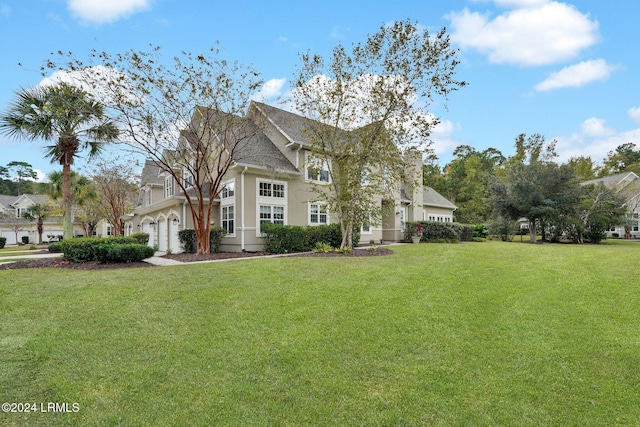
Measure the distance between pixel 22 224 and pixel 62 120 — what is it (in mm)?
35085

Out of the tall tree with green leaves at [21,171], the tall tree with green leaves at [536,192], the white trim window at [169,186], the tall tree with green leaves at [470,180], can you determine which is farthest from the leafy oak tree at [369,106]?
the tall tree with green leaves at [21,171]

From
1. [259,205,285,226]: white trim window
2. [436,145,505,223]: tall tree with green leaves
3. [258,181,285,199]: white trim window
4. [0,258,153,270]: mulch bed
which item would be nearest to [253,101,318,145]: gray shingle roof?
[258,181,285,199]: white trim window

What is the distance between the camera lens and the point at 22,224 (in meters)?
37.8

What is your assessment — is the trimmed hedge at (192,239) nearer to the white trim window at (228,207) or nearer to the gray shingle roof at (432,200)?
the white trim window at (228,207)

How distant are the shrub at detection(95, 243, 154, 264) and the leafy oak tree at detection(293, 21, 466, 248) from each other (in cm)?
760

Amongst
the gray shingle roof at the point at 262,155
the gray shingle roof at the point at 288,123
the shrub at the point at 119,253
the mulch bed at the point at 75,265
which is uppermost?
the gray shingle roof at the point at 288,123

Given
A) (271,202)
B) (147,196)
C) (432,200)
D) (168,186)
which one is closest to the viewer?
(271,202)

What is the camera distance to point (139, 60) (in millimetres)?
11516

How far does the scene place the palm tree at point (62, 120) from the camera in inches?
491

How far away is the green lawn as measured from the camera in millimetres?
3234

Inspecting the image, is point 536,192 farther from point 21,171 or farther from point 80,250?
point 21,171

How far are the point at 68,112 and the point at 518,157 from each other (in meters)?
34.7

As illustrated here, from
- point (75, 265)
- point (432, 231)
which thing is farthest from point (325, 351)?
point (432, 231)

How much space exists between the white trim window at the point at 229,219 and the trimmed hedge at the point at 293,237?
162cm
